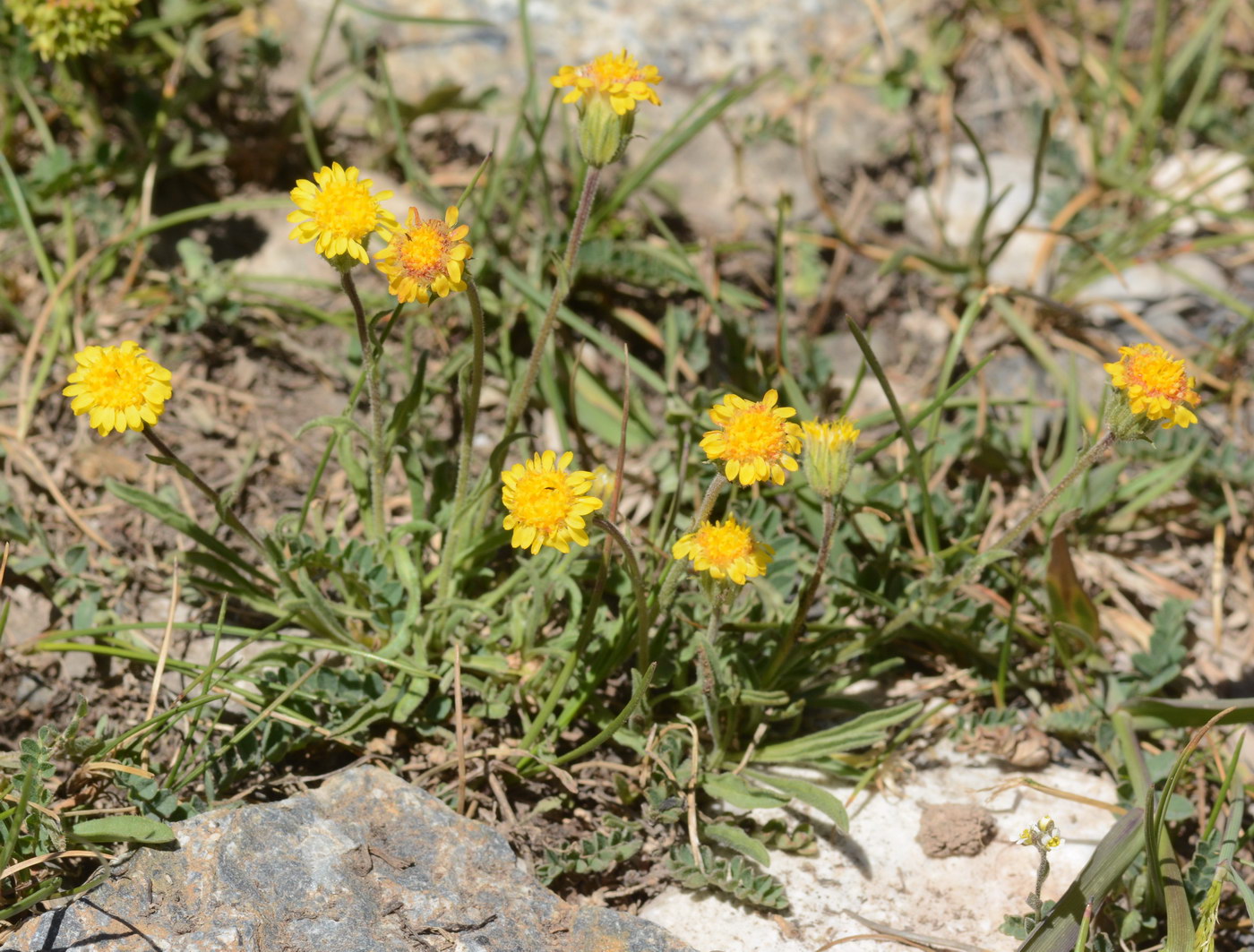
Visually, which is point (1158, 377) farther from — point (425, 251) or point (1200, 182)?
point (1200, 182)

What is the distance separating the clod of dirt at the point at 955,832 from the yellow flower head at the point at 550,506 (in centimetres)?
125

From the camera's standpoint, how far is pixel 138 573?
3004 millimetres

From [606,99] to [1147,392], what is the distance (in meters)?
1.32

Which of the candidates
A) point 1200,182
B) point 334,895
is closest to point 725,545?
point 334,895

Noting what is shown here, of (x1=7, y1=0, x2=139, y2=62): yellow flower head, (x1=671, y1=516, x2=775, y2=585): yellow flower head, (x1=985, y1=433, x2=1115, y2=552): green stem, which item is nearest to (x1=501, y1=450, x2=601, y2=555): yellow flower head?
(x1=671, y1=516, x2=775, y2=585): yellow flower head

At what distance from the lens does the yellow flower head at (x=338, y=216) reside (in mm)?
2205

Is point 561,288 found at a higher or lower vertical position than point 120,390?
higher

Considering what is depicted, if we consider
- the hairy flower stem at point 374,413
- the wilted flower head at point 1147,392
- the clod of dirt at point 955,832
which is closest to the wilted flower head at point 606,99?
the hairy flower stem at point 374,413

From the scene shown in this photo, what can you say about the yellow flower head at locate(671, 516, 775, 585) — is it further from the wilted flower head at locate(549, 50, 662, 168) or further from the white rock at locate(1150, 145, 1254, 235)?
the white rock at locate(1150, 145, 1254, 235)

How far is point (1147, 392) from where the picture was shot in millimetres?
2264

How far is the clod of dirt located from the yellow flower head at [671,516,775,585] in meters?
0.94

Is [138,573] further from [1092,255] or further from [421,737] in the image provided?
[1092,255]

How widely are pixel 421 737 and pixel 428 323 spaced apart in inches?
55.7

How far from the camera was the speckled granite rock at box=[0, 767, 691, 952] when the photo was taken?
2.12 meters
